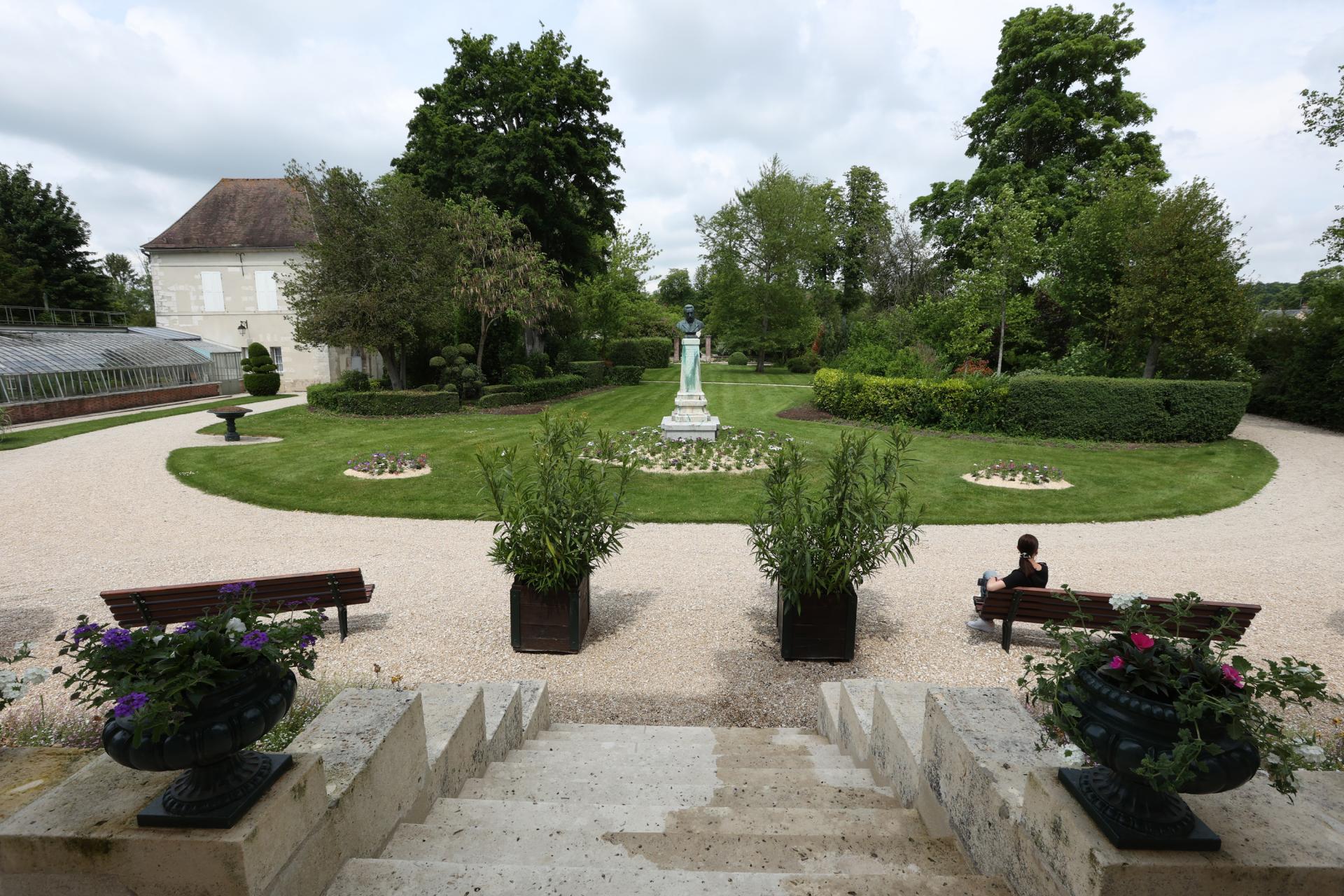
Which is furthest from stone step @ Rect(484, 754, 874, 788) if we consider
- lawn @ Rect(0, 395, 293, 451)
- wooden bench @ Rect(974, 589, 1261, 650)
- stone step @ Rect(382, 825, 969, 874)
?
lawn @ Rect(0, 395, 293, 451)

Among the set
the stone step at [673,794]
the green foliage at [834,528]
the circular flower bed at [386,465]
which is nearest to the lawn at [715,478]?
the circular flower bed at [386,465]

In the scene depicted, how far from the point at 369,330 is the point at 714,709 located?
19.8 metres

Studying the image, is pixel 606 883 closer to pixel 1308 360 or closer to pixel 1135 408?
pixel 1135 408

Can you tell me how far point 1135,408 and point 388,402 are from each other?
22.0 metres

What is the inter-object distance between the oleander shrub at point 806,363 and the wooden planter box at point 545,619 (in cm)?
3485

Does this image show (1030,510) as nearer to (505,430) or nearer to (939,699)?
(939,699)

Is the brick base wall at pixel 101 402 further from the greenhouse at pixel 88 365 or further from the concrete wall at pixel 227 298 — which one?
the concrete wall at pixel 227 298

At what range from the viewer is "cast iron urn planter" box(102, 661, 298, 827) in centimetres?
170

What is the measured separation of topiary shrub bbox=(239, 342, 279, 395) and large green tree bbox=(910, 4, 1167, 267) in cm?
2977

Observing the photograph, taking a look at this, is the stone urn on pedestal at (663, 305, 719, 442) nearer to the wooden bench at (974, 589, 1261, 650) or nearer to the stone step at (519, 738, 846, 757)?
the wooden bench at (974, 589, 1261, 650)

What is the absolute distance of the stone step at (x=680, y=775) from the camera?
138 inches

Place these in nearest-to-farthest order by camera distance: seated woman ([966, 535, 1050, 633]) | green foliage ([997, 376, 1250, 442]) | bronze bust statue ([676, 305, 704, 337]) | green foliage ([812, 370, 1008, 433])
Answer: seated woman ([966, 535, 1050, 633]) → bronze bust statue ([676, 305, 704, 337]) → green foliage ([997, 376, 1250, 442]) → green foliage ([812, 370, 1008, 433])

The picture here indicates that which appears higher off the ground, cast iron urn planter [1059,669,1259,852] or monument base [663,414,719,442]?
cast iron urn planter [1059,669,1259,852]

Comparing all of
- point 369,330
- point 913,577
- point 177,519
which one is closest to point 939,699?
point 913,577
